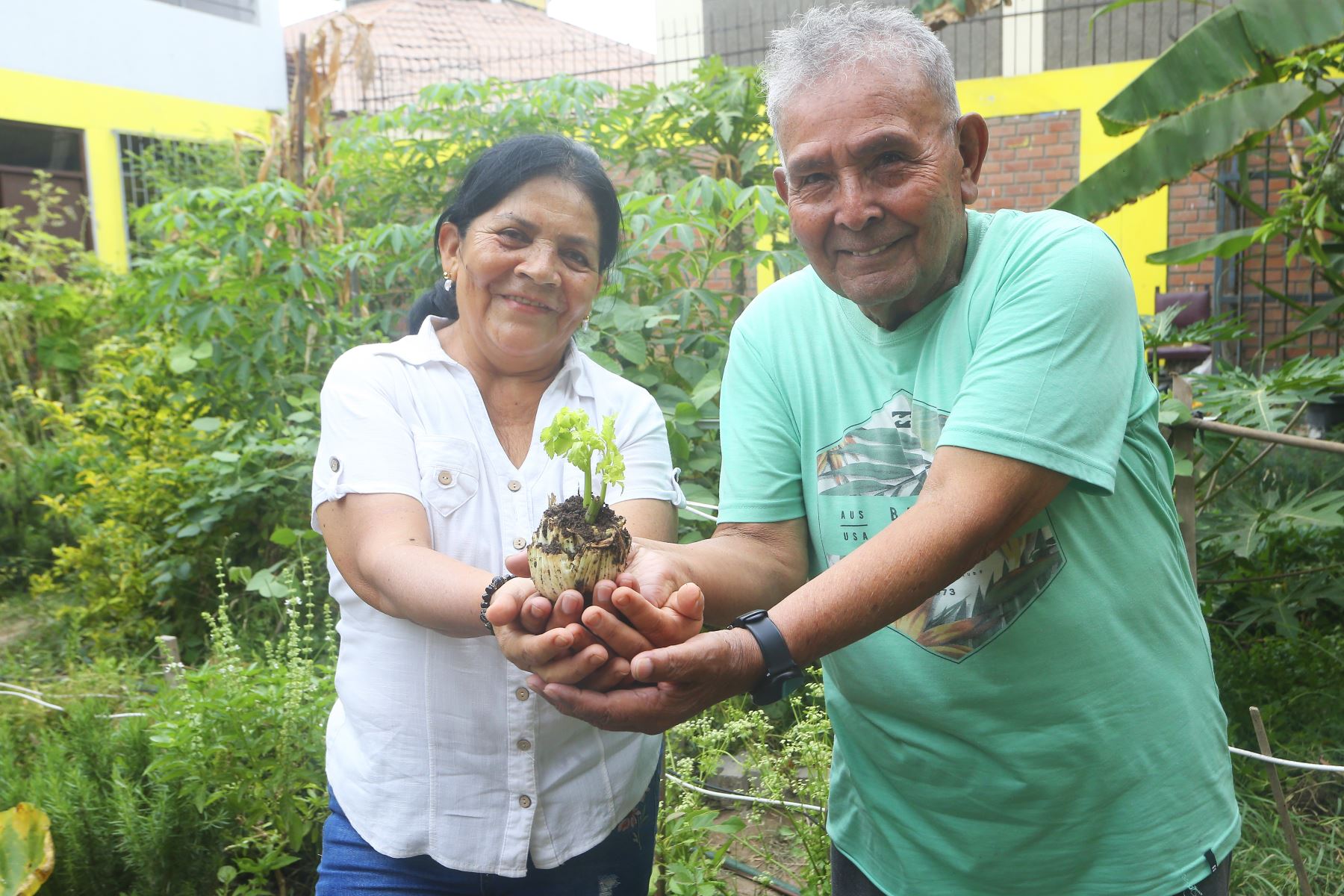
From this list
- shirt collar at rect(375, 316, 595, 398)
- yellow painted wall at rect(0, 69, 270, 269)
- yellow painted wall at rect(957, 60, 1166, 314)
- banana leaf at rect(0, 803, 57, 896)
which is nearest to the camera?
shirt collar at rect(375, 316, 595, 398)

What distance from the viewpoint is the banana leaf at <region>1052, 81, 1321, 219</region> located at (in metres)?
4.68

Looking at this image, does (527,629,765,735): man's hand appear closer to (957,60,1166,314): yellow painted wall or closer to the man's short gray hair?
the man's short gray hair

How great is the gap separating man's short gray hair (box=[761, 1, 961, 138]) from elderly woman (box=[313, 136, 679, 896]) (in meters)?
0.54

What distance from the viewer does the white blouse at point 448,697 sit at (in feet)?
5.86

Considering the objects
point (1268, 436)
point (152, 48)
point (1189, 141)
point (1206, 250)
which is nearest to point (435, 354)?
point (1268, 436)

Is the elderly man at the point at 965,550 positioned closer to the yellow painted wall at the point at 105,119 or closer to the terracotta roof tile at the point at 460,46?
the terracotta roof tile at the point at 460,46

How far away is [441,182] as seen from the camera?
24.2 ft

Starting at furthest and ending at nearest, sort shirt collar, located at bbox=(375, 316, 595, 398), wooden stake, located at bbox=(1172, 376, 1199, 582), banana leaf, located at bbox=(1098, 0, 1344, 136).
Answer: banana leaf, located at bbox=(1098, 0, 1344, 136) → wooden stake, located at bbox=(1172, 376, 1199, 582) → shirt collar, located at bbox=(375, 316, 595, 398)

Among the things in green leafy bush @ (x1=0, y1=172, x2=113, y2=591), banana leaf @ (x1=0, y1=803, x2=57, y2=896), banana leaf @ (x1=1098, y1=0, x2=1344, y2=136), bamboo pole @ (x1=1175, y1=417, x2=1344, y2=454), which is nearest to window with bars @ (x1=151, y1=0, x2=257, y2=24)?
green leafy bush @ (x1=0, y1=172, x2=113, y2=591)

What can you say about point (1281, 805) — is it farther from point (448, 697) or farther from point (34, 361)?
point (34, 361)

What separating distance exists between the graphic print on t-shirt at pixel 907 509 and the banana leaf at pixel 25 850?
209cm

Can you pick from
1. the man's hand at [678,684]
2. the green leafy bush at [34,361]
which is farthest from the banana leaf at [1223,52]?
the green leafy bush at [34,361]

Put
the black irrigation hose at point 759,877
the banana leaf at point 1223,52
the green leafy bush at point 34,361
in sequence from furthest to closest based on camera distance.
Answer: the green leafy bush at point 34,361 → the banana leaf at point 1223,52 → the black irrigation hose at point 759,877

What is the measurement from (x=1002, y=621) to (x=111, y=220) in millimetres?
14295
